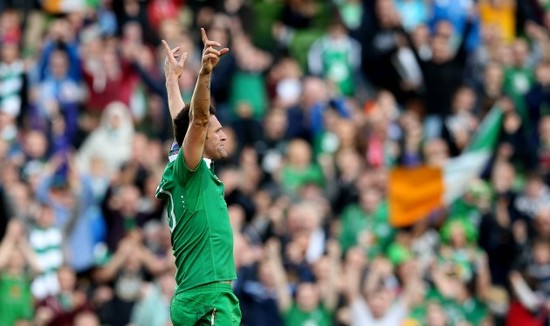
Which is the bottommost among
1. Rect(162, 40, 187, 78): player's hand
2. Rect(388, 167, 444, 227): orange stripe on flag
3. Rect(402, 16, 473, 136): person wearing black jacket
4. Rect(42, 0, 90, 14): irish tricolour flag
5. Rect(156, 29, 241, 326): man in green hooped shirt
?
Rect(388, 167, 444, 227): orange stripe on flag

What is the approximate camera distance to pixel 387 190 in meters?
17.5

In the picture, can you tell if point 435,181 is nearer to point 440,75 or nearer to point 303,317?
point 440,75

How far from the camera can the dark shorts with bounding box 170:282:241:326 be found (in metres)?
9.20

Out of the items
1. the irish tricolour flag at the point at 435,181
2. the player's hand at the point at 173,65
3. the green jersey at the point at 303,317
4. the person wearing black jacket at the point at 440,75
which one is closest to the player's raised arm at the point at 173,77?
the player's hand at the point at 173,65

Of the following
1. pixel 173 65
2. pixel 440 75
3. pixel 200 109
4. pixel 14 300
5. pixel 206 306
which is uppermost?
pixel 200 109

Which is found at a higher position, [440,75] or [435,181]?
[440,75]

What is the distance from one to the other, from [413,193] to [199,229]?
8628 millimetres

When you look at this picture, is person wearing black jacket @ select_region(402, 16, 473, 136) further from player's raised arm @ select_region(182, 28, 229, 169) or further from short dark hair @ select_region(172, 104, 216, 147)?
player's raised arm @ select_region(182, 28, 229, 169)

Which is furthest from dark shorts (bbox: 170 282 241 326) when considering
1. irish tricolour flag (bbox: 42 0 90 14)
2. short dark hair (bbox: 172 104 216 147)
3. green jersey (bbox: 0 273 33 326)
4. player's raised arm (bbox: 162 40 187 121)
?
irish tricolour flag (bbox: 42 0 90 14)

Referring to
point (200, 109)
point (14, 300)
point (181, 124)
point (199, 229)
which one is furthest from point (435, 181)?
point (200, 109)

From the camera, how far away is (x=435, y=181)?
17875 millimetres

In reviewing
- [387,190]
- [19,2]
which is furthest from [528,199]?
[19,2]

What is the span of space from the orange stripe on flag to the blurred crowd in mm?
134

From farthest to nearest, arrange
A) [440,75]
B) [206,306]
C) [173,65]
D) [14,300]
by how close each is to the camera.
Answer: [440,75] → [14,300] → [173,65] → [206,306]
